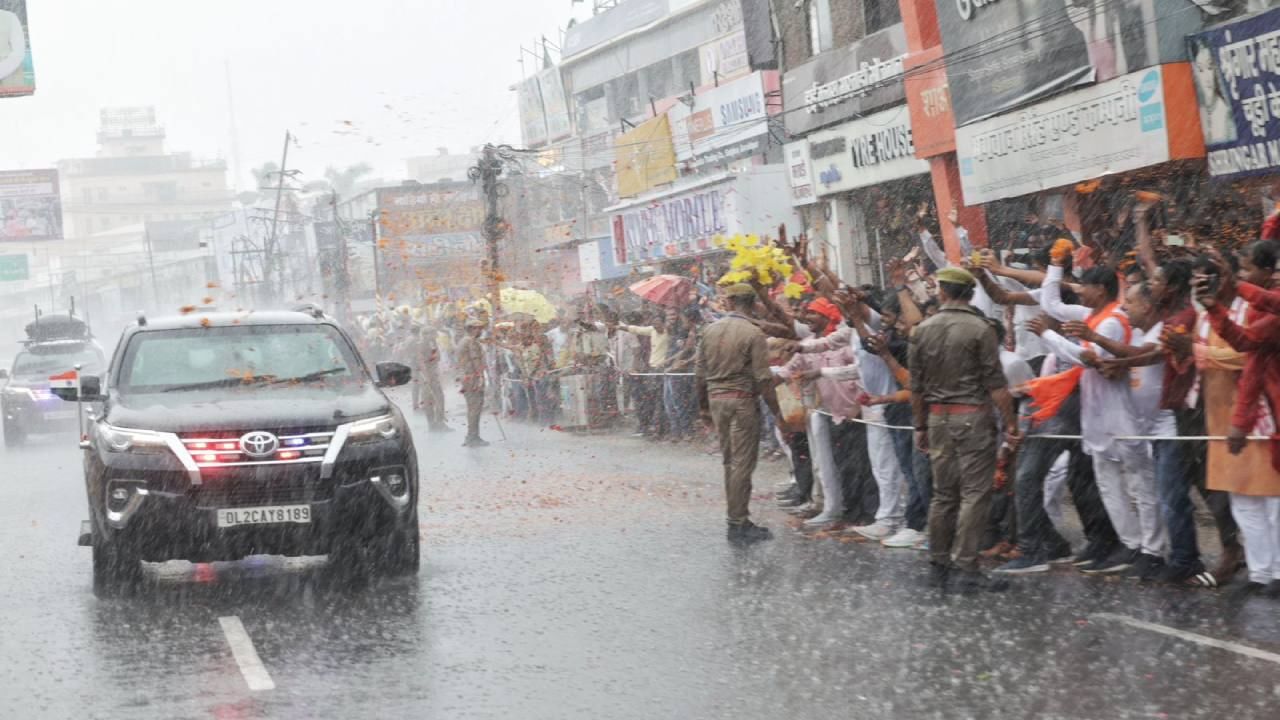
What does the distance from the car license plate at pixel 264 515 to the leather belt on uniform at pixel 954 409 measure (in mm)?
3846

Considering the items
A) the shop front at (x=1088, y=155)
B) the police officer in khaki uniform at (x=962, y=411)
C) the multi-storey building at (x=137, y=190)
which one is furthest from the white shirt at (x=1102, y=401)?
the multi-storey building at (x=137, y=190)

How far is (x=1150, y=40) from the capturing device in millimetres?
16828

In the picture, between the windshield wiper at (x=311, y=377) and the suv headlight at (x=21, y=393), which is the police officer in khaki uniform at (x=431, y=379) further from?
the windshield wiper at (x=311, y=377)

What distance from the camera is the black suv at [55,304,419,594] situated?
9422 mm

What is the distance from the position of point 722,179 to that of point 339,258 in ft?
117

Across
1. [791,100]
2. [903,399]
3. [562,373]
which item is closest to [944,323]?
[903,399]

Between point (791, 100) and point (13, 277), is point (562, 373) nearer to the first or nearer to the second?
point (791, 100)

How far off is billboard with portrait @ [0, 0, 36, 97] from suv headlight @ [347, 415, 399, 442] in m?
36.1

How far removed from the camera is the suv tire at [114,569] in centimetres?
961

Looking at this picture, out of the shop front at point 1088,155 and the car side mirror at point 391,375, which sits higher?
the shop front at point 1088,155

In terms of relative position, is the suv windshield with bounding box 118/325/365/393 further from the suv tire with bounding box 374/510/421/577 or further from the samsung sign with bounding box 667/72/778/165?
the samsung sign with bounding box 667/72/778/165

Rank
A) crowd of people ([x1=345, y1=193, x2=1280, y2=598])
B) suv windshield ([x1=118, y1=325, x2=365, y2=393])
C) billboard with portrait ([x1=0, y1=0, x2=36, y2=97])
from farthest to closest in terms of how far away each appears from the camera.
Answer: billboard with portrait ([x1=0, y1=0, x2=36, y2=97])
suv windshield ([x1=118, y1=325, x2=365, y2=393])
crowd of people ([x1=345, y1=193, x2=1280, y2=598])

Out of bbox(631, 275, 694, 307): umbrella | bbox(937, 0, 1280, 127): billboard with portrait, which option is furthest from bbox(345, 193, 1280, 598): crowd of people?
bbox(631, 275, 694, 307): umbrella

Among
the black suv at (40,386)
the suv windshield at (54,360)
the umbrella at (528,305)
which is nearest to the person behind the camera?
the black suv at (40,386)
